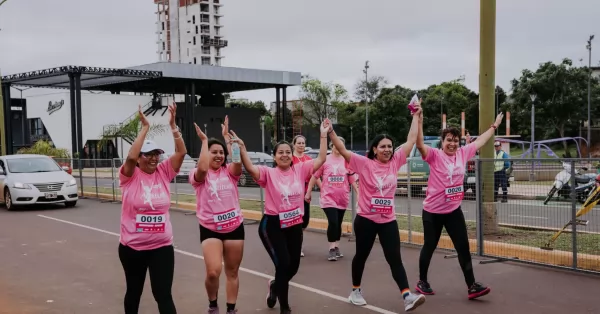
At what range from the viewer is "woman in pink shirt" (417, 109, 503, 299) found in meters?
6.59

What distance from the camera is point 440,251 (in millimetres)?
9578

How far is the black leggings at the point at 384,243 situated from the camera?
6062 mm

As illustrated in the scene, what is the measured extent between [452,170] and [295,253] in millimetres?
2096

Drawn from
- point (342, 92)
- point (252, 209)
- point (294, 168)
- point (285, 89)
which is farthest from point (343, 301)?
point (342, 92)

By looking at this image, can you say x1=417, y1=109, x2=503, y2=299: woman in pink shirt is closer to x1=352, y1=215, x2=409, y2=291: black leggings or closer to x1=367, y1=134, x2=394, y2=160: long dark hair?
x1=367, y1=134, x2=394, y2=160: long dark hair

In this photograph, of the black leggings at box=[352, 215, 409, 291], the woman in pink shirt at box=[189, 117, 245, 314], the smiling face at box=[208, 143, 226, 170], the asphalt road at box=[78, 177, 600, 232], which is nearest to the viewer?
the woman in pink shirt at box=[189, 117, 245, 314]

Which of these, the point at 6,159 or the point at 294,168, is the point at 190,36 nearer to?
the point at 6,159

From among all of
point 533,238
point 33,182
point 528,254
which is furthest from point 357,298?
point 33,182

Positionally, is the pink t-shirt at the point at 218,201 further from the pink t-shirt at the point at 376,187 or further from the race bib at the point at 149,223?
the pink t-shirt at the point at 376,187

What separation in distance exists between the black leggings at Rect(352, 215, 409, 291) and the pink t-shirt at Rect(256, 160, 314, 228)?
2.26 ft

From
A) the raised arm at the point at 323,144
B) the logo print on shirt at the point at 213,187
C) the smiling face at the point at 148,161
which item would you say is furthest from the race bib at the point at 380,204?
the smiling face at the point at 148,161

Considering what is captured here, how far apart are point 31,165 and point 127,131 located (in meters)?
32.1

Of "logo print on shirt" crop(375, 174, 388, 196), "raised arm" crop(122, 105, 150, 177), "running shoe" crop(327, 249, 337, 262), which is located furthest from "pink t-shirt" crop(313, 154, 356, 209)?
"raised arm" crop(122, 105, 150, 177)

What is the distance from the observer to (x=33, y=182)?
17.1 meters
